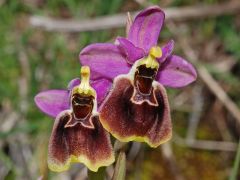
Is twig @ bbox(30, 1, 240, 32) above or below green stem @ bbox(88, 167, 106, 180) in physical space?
below

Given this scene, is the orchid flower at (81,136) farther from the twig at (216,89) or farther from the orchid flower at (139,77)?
the twig at (216,89)

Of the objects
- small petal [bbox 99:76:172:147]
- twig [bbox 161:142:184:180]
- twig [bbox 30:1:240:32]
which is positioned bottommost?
twig [bbox 161:142:184:180]

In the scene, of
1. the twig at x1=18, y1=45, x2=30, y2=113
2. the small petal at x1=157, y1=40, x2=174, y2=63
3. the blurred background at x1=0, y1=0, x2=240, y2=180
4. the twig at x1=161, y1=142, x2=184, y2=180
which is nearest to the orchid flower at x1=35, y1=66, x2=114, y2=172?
the small petal at x1=157, y1=40, x2=174, y2=63

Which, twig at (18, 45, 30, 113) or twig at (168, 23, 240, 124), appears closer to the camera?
twig at (168, 23, 240, 124)

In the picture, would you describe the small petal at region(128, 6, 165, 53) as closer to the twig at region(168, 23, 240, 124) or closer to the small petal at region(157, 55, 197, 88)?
the small petal at region(157, 55, 197, 88)

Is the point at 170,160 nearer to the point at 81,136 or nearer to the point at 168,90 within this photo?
the point at 168,90

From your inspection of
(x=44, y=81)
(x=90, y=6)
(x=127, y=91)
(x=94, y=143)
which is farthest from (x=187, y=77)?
(x=90, y=6)

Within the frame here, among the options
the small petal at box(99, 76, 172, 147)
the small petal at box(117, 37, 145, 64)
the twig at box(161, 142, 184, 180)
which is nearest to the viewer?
the small petal at box(99, 76, 172, 147)

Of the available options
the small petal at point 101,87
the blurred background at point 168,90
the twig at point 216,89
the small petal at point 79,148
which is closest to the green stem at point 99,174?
the small petal at point 79,148
